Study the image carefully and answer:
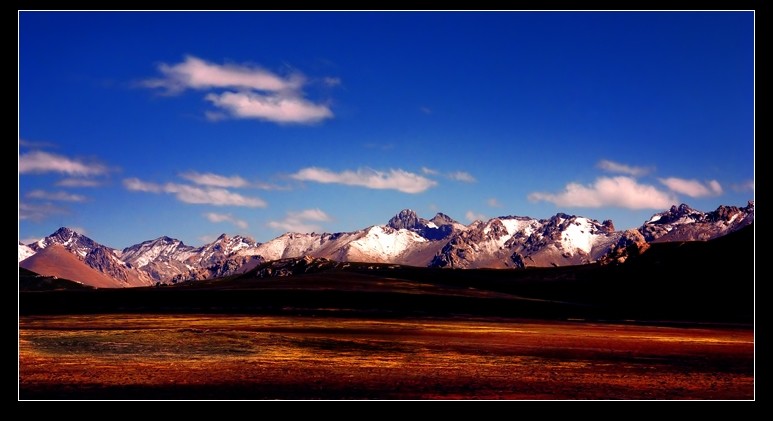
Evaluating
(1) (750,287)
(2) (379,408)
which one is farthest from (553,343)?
(1) (750,287)

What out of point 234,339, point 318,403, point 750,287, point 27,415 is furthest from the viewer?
point 750,287

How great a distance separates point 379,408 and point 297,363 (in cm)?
1706

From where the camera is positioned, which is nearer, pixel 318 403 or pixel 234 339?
pixel 318 403

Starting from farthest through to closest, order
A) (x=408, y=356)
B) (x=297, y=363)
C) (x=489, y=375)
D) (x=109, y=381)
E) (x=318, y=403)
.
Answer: (x=408, y=356)
(x=297, y=363)
(x=489, y=375)
(x=109, y=381)
(x=318, y=403)

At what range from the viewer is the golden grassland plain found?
3675cm

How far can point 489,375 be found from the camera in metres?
42.6

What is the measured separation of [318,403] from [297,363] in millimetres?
14580

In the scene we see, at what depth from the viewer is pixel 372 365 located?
4619 centimetres

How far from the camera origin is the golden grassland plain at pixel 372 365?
1447 inches

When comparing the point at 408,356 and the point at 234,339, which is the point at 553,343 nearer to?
the point at 408,356
